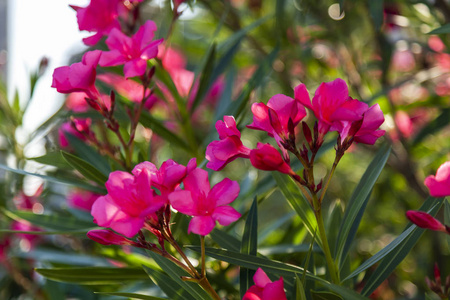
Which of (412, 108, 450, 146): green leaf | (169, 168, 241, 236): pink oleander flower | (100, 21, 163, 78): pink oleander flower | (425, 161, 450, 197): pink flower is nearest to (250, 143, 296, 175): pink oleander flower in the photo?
(169, 168, 241, 236): pink oleander flower

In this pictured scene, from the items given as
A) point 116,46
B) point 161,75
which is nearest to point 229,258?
point 116,46

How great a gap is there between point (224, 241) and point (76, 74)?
32cm

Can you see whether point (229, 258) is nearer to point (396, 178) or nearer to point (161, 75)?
point (161, 75)

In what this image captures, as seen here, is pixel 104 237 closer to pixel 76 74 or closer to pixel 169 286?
pixel 169 286

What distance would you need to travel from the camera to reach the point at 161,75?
Answer: 3.36 feet

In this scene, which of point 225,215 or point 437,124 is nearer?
point 225,215

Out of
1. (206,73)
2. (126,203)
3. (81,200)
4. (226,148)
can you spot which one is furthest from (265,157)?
(81,200)

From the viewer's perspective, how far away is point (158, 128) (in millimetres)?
1008

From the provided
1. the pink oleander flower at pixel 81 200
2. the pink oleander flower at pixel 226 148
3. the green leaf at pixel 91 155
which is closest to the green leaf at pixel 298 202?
the pink oleander flower at pixel 226 148

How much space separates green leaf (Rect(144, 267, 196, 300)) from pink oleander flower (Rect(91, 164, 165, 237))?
0.11 meters

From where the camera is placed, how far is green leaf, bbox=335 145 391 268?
67cm

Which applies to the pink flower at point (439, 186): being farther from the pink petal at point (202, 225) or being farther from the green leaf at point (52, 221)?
the green leaf at point (52, 221)

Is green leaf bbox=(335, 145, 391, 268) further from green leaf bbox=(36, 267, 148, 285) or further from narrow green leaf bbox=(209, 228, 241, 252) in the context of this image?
green leaf bbox=(36, 267, 148, 285)

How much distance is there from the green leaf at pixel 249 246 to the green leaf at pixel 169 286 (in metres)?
0.08
